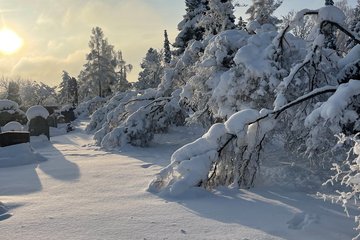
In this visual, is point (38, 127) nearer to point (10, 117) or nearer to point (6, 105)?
point (10, 117)

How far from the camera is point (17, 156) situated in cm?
1141

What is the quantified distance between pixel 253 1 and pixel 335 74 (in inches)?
966

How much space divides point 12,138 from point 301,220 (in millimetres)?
10241

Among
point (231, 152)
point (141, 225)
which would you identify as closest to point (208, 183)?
point (231, 152)

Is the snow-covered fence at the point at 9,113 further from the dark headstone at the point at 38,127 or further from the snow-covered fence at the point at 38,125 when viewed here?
the dark headstone at the point at 38,127

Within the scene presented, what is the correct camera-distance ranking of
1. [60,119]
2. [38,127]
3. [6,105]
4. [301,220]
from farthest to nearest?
1. [60,119]
2. [6,105]
3. [38,127]
4. [301,220]

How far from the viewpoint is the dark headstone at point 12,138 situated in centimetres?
1224

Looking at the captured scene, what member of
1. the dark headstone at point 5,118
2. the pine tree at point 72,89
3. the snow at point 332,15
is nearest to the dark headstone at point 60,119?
the dark headstone at point 5,118

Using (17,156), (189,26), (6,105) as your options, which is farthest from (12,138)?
(189,26)

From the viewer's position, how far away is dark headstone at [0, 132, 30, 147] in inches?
482

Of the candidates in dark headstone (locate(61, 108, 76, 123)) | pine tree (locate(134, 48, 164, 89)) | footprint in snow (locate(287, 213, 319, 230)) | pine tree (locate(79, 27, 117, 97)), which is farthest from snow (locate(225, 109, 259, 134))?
pine tree (locate(79, 27, 117, 97))

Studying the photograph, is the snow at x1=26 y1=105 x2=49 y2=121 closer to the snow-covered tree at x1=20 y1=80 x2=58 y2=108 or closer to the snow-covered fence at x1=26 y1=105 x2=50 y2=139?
the snow-covered fence at x1=26 y1=105 x2=50 y2=139

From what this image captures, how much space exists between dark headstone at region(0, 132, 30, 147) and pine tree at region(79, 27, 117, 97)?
153 ft

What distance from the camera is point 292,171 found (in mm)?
7891
